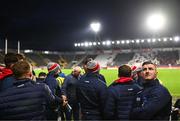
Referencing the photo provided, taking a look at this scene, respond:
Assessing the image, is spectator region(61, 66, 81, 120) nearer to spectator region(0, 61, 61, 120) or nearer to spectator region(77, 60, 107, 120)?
spectator region(77, 60, 107, 120)

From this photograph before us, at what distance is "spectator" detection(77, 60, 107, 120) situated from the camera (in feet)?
18.3

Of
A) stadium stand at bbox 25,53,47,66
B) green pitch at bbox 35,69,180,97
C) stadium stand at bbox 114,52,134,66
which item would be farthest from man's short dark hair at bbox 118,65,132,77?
stadium stand at bbox 25,53,47,66

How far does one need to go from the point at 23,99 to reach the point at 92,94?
1.97m

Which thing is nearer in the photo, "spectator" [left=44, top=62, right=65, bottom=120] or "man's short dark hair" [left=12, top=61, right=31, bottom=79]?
"man's short dark hair" [left=12, top=61, right=31, bottom=79]

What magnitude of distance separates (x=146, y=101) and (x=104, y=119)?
5.42ft

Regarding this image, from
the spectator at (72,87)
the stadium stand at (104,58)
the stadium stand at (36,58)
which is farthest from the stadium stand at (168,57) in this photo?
the spectator at (72,87)

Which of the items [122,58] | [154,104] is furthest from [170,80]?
[122,58]

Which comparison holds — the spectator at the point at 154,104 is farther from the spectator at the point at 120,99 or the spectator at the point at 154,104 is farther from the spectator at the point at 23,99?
the spectator at the point at 23,99

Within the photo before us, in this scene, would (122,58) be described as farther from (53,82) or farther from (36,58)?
(53,82)

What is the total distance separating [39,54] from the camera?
263 ft

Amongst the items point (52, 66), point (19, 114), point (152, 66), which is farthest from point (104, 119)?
point (52, 66)

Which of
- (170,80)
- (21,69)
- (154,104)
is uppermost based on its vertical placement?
(21,69)

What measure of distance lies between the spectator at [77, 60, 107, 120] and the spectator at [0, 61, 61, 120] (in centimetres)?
170

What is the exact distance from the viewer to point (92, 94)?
222 inches
